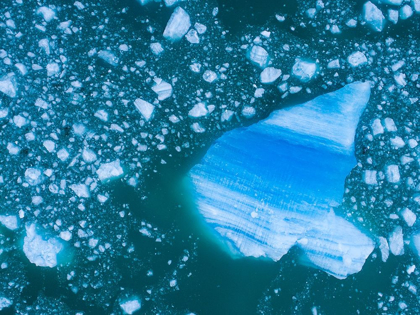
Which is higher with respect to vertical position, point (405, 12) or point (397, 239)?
point (405, 12)

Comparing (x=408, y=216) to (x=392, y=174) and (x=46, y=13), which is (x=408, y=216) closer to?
(x=392, y=174)

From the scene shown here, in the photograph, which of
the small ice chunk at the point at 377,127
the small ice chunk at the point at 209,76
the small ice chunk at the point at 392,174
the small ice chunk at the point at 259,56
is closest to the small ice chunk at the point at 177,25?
the small ice chunk at the point at 209,76

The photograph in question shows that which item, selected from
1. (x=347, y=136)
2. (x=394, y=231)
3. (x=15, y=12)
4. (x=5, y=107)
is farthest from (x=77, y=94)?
(x=394, y=231)

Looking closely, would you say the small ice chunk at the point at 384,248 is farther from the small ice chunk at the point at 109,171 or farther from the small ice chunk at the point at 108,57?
the small ice chunk at the point at 108,57

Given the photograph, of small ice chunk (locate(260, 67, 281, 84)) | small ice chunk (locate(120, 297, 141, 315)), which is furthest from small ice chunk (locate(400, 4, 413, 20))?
small ice chunk (locate(120, 297, 141, 315))

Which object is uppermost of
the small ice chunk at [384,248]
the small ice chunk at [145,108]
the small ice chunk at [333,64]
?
the small ice chunk at [333,64]

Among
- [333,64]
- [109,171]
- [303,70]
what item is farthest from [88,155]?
[333,64]

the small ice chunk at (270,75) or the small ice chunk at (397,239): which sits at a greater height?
the small ice chunk at (270,75)

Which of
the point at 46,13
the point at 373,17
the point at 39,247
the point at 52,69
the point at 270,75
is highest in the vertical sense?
the point at 373,17
